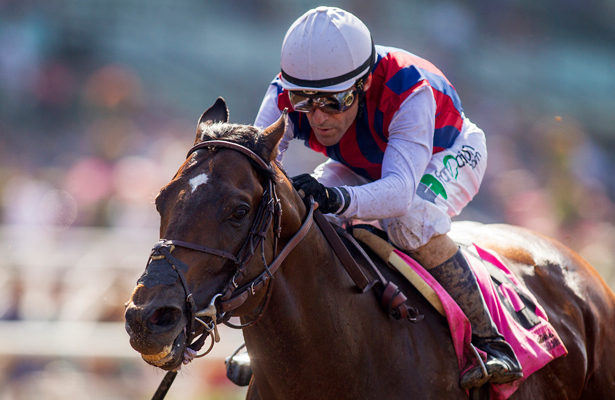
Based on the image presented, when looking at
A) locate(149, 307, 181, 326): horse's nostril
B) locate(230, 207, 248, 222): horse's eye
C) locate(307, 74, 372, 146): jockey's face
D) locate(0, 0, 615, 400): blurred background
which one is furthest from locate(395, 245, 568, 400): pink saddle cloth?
locate(0, 0, 615, 400): blurred background

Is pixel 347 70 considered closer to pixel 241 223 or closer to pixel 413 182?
pixel 413 182

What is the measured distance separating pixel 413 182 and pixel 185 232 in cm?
105

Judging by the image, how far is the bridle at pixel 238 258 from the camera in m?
1.86

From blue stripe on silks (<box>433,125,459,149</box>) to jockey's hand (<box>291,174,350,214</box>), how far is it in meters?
0.82

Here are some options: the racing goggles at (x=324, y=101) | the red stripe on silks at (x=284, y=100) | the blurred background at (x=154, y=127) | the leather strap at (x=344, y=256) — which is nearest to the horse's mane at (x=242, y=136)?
the leather strap at (x=344, y=256)

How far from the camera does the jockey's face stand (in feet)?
8.85

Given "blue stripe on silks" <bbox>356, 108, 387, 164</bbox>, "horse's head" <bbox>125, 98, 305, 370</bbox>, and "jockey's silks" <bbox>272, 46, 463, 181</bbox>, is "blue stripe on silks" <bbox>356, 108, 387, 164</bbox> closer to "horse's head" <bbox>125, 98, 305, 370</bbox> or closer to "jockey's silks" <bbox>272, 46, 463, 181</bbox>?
"jockey's silks" <bbox>272, 46, 463, 181</bbox>

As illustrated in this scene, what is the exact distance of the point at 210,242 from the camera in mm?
1912

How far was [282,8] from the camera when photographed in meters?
13.4

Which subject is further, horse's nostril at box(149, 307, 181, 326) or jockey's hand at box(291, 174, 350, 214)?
jockey's hand at box(291, 174, 350, 214)

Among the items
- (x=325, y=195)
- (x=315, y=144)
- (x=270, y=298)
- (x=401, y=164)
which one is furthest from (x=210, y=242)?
(x=315, y=144)

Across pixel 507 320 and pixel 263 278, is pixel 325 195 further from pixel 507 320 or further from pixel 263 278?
pixel 507 320

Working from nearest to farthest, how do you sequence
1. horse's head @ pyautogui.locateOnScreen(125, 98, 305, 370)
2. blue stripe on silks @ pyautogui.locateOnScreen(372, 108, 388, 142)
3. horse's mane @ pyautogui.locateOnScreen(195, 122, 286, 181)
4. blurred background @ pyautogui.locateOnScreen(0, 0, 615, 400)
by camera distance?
horse's head @ pyautogui.locateOnScreen(125, 98, 305, 370), horse's mane @ pyautogui.locateOnScreen(195, 122, 286, 181), blue stripe on silks @ pyautogui.locateOnScreen(372, 108, 388, 142), blurred background @ pyautogui.locateOnScreen(0, 0, 615, 400)

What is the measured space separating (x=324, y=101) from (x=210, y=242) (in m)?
0.99
